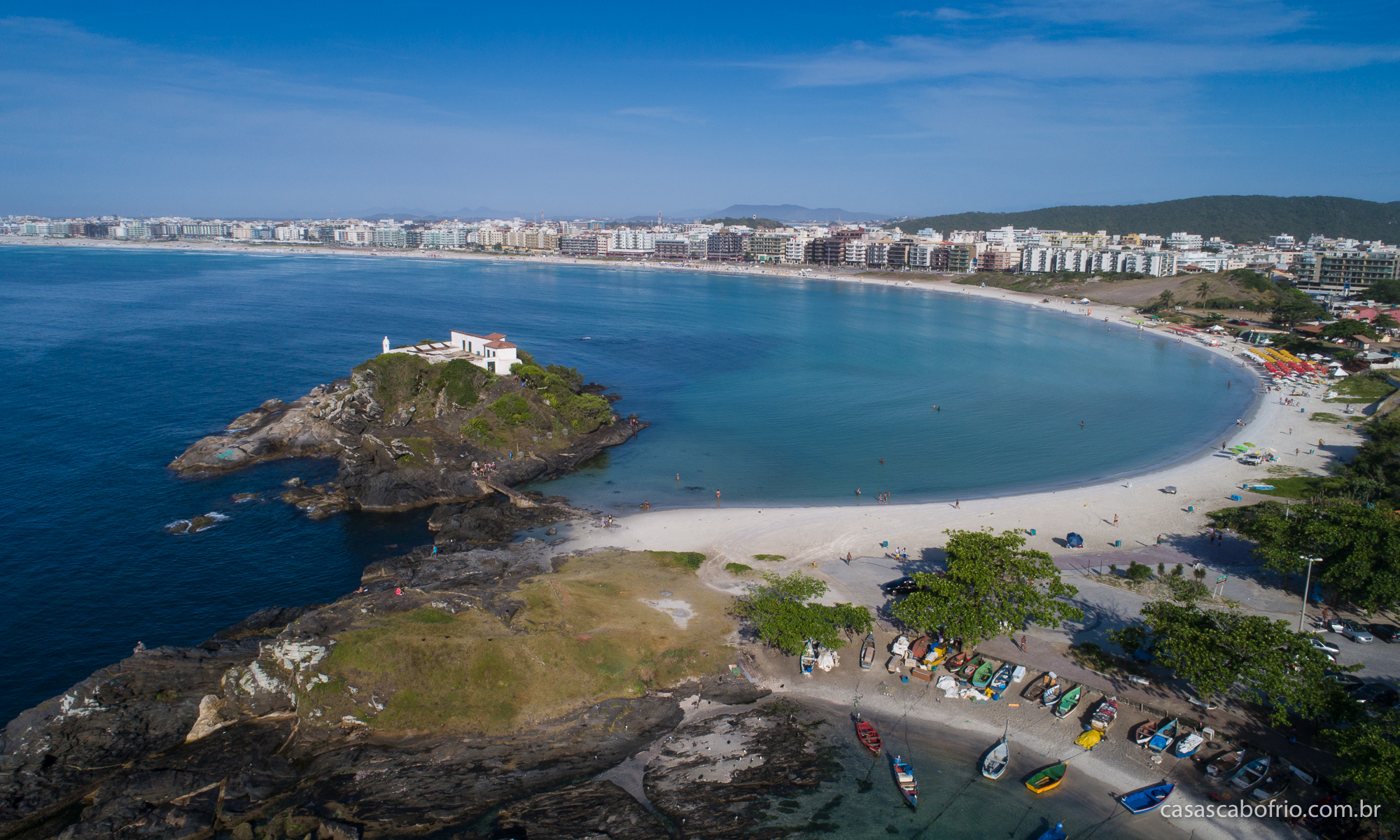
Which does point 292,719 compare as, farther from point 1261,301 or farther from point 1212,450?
point 1261,301

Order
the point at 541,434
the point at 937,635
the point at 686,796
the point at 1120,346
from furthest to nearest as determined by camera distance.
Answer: the point at 1120,346, the point at 541,434, the point at 937,635, the point at 686,796

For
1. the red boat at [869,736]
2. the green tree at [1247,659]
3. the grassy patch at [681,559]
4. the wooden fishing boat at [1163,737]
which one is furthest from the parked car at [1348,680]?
the grassy patch at [681,559]

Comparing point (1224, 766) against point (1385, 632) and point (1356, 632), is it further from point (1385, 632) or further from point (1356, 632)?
point (1385, 632)

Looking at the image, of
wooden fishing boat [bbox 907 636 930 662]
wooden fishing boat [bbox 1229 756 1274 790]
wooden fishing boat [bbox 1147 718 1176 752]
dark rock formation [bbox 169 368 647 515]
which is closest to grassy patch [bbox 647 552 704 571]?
dark rock formation [bbox 169 368 647 515]

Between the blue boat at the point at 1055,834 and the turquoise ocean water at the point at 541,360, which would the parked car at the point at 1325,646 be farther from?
the turquoise ocean water at the point at 541,360

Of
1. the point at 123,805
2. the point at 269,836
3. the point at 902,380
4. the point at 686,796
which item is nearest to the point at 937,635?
the point at 686,796
